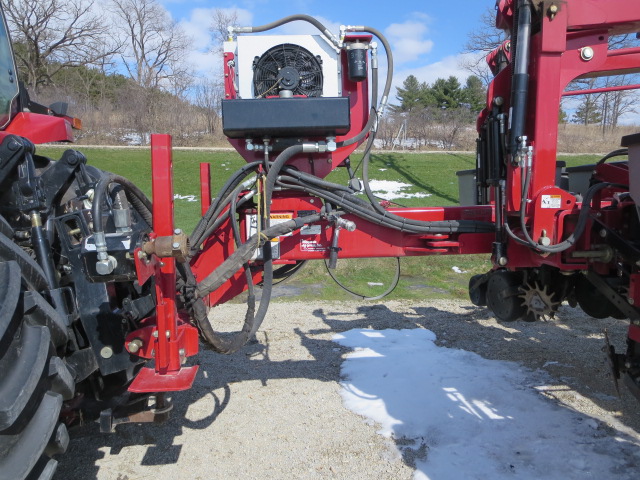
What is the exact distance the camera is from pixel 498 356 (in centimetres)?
417

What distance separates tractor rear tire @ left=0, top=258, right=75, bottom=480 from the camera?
155cm

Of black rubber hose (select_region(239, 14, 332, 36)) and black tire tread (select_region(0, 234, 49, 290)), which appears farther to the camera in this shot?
black rubber hose (select_region(239, 14, 332, 36))

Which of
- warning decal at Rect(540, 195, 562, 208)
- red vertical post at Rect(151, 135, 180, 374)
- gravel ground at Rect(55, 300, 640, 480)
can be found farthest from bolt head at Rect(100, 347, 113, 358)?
warning decal at Rect(540, 195, 562, 208)

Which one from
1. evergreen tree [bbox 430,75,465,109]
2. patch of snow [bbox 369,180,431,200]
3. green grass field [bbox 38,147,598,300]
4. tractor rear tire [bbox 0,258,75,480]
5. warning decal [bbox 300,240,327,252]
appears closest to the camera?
tractor rear tire [bbox 0,258,75,480]

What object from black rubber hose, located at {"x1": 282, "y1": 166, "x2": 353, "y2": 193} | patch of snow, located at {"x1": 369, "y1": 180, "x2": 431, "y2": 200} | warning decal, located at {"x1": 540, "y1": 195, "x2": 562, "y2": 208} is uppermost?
black rubber hose, located at {"x1": 282, "y1": 166, "x2": 353, "y2": 193}

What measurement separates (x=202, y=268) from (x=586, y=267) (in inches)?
80.2

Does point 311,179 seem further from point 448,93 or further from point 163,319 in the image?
point 448,93

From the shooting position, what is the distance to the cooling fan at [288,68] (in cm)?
274

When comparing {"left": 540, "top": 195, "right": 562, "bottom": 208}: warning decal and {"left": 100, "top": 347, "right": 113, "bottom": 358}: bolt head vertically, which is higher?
{"left": 540, "top": 195, "right": 562, "bottom": 208}: warning decal

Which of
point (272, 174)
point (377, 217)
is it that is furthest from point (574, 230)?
point (272, 174)

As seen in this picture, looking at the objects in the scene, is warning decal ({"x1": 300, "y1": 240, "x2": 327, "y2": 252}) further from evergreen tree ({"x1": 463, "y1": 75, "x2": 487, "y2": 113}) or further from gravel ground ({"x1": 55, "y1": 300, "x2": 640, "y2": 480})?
evergreen tree ({"x1": 463, "y1": 75, "x2": 487, "y2": 113})

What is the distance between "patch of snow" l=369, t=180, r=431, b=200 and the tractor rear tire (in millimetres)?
10512

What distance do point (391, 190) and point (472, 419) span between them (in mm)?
10504

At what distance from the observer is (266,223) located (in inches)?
101
